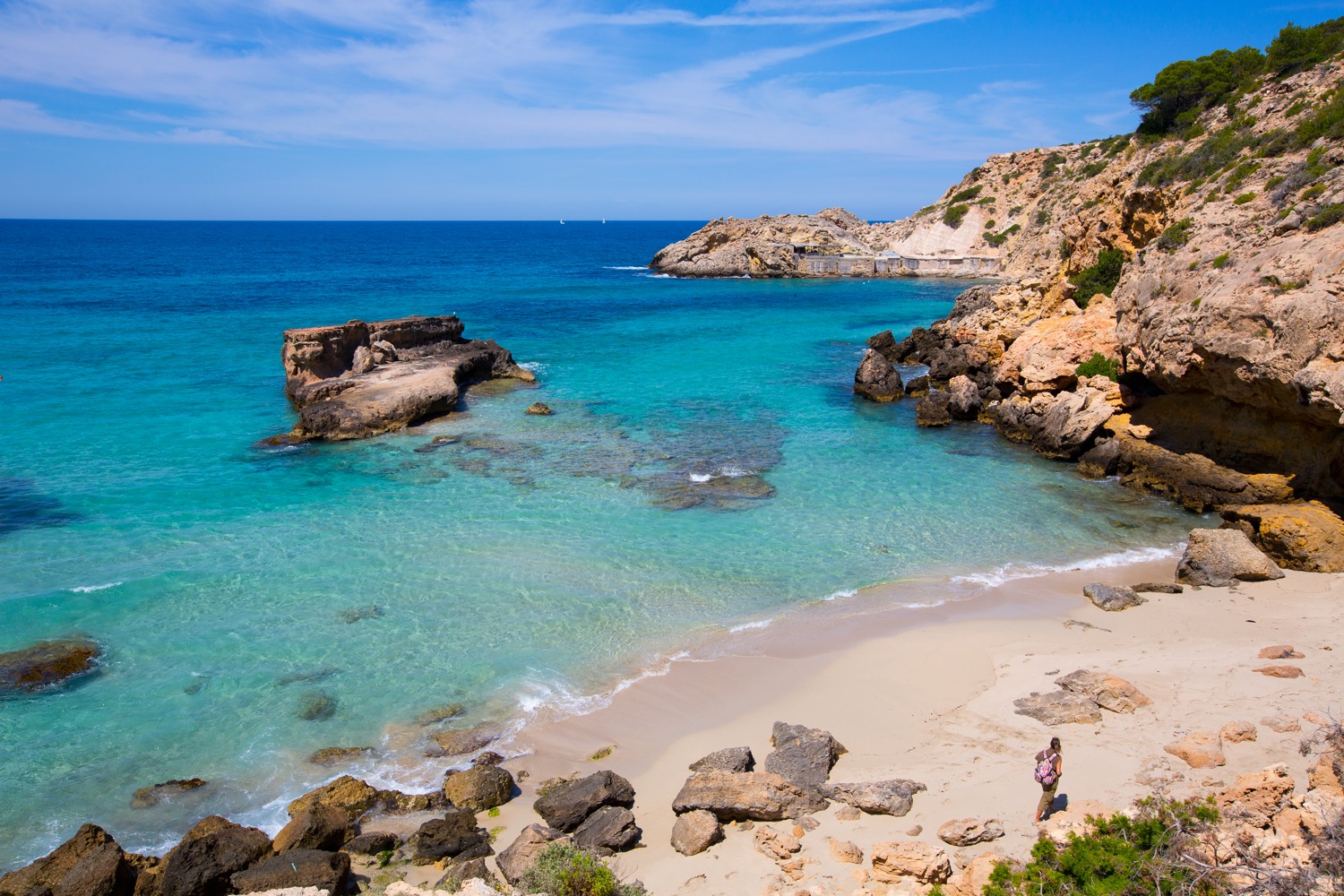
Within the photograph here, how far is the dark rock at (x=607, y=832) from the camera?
9.42 metres

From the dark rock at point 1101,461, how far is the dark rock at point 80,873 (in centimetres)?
2207

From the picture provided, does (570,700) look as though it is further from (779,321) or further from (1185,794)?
(779,321)

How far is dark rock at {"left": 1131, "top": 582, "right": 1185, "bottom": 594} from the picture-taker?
15.6 meters

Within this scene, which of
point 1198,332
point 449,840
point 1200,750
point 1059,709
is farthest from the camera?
point 1198,332

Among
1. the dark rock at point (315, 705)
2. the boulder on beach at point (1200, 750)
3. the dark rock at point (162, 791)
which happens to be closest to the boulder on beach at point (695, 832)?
the boulder on beach at point (1200, 750)

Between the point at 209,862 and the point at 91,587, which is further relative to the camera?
the point at 91,587

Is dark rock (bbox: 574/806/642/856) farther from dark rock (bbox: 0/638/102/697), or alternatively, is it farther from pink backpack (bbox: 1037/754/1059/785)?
dark rock (bbox: 0/638/102/697)

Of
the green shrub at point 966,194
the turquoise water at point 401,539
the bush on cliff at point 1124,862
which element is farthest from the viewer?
the green shrub at point 966,194

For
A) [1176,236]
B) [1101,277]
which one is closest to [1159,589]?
[1176,236]

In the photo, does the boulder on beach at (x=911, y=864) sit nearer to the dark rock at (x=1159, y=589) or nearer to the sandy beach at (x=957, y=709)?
the sandy beach at (x=957, y=709)

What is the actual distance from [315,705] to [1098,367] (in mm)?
23678

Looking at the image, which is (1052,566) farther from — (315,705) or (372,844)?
(315,705)

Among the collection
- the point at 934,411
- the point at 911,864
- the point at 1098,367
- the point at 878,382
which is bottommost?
the point at 911,864

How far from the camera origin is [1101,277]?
99.9ft
